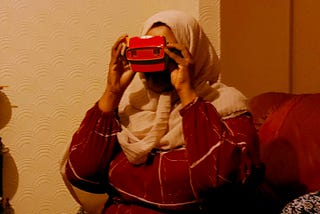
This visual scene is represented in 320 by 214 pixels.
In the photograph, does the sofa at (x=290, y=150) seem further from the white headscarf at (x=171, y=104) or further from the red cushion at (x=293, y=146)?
the white headscarf at (x=171, y=104)

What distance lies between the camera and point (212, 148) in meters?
1.08

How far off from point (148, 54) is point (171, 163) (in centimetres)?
28

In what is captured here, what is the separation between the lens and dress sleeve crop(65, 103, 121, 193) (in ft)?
4.03

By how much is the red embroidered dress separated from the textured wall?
57 cm

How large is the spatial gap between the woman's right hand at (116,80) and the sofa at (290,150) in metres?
0.55

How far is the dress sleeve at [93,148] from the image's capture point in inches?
48.4

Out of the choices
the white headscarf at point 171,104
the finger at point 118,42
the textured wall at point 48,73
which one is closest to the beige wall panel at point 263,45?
the textured wall at point 48,73

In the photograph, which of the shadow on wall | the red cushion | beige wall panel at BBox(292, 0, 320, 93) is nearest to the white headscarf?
the red cushion

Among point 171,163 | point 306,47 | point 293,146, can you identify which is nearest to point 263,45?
point 306,47

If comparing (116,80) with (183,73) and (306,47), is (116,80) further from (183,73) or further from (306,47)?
(306,47)

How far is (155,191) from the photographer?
45.6 inches

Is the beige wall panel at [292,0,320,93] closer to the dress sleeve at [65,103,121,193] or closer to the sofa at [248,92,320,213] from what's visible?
the sofa at [248,92,320,213]

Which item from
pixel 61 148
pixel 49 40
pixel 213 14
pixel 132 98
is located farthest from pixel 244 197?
pixel 49 40

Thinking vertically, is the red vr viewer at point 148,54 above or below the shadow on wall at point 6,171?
above
